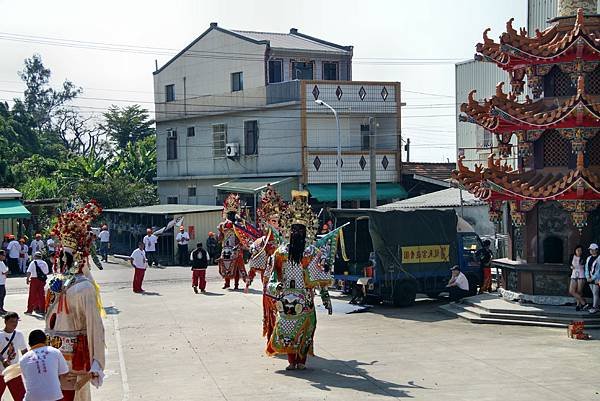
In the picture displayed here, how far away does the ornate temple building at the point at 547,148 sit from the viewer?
2031 centimetres

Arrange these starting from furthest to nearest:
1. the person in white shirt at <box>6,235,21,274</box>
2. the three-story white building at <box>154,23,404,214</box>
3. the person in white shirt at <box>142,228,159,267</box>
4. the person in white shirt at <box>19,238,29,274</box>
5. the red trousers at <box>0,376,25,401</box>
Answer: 1. the three-story white building at <box>154,23,404,214</box>
2. the person in white shirt at <box>142,228,159,267</box>
3. the person in white shirt at <box>19,238,29,274</box>
4. the person in white shirt at <box>6,235,21,274</box>
5. the red trousers at <box>0,376,25,401</box>

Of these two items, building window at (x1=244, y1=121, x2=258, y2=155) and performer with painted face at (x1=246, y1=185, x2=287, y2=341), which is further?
building window at (x1=244, y1=121, x2=258, y2=155)

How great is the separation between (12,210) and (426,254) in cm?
1784

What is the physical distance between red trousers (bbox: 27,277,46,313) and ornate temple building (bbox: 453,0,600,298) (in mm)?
10809

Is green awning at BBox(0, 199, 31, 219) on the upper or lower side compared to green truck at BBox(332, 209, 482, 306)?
upper

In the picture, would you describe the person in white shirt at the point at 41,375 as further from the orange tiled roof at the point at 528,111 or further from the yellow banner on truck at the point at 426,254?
the yellow banner on truck at the point at 426,254

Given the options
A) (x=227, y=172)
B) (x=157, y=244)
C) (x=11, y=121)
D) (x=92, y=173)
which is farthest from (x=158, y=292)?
(x=11, y=121)

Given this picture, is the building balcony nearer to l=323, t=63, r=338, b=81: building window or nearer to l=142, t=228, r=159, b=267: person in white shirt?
l=323, t=63, r=338, b=81: building window

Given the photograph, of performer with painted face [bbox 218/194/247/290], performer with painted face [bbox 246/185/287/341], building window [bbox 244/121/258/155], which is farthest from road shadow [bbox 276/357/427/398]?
building window [bbox 244/121/258/155]

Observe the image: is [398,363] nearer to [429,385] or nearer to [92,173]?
[429,385]

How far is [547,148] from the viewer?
2161 cm

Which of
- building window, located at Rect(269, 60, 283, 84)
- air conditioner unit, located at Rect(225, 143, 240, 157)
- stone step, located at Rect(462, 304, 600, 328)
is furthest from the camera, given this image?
air conditioner unit, located at Rect(225, 143, 240, 157)

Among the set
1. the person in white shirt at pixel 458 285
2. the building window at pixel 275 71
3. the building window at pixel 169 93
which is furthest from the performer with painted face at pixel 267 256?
the building window at pixel 169 93

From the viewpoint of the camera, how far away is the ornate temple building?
2031 cm
